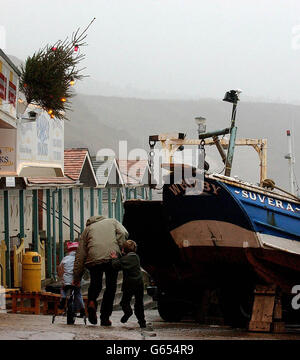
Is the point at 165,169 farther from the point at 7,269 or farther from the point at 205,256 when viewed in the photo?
the point at 7,269

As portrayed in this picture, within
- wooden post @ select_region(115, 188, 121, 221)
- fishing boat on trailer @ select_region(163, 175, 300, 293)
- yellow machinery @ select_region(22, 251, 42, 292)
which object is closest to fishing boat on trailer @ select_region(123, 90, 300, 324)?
fishing boat on trailer @ select_region(163, 175, 300, 293)

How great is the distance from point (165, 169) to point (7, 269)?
6848mm

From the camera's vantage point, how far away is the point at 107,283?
12.5m

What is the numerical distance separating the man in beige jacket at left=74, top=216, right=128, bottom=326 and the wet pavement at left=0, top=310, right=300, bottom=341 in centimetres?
62

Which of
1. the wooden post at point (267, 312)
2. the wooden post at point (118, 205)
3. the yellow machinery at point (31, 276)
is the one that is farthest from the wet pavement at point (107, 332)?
the wooden post at point (118, 205)

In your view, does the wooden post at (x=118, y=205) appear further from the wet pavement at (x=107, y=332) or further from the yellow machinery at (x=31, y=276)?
the wet pavement at (x=107, y=332)

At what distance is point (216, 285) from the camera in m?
15.7

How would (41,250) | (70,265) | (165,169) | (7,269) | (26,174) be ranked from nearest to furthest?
(70,265), (165,169), (26,174), (7,269), (41,250)

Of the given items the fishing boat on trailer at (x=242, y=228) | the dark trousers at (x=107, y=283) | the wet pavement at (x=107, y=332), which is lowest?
the wet pavement at (x=107, y=332)

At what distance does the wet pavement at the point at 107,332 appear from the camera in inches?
419

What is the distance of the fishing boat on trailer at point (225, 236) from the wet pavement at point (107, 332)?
89 centimetres

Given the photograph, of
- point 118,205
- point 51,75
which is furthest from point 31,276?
point 118,205

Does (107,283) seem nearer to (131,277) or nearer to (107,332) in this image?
(131,277)
